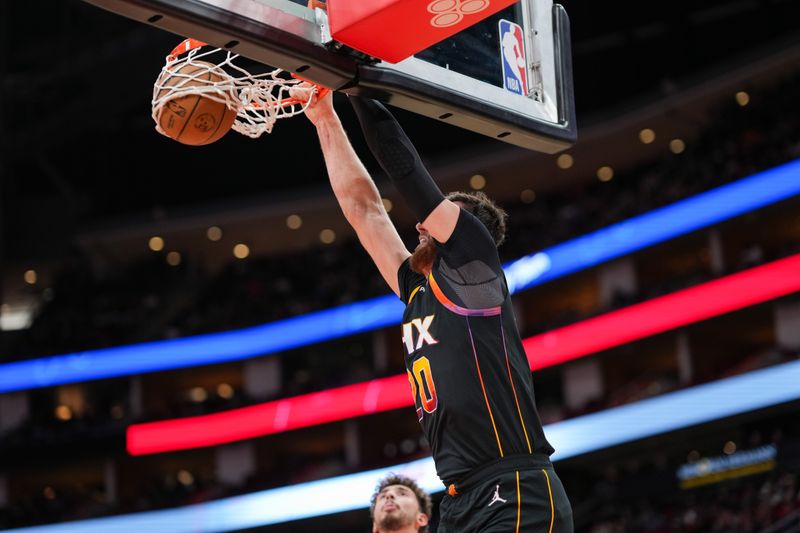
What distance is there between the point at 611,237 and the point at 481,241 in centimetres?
2160

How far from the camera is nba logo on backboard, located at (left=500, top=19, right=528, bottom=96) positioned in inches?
180

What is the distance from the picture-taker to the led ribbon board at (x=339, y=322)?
76.4 ft

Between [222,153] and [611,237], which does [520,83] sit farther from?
[222,153]

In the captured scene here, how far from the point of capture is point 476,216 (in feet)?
13.3

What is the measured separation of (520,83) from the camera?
4.62m

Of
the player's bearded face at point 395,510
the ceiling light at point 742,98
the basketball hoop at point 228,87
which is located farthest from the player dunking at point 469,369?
the ceiling light at point 742,98

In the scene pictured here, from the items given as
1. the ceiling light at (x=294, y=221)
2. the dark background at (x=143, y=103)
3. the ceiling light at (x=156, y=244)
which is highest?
the dark background at (x=143, y=103)

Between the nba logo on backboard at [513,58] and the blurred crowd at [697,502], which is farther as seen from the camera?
the blurred crowd at [697,502]

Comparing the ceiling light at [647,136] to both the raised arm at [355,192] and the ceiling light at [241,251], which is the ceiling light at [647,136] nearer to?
the ceiling light at [241,251]

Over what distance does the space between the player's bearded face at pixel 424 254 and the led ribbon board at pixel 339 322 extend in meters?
19.5

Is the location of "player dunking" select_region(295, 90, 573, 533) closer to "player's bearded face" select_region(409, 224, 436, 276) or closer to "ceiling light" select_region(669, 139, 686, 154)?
"player's bearded face" select_region(409, 224, 436, 276)

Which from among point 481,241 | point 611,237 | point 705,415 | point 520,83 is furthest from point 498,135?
point 611,237

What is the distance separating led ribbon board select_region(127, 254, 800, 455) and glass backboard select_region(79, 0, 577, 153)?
695 inches

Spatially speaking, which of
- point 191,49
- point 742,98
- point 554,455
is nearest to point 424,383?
point 191,49
